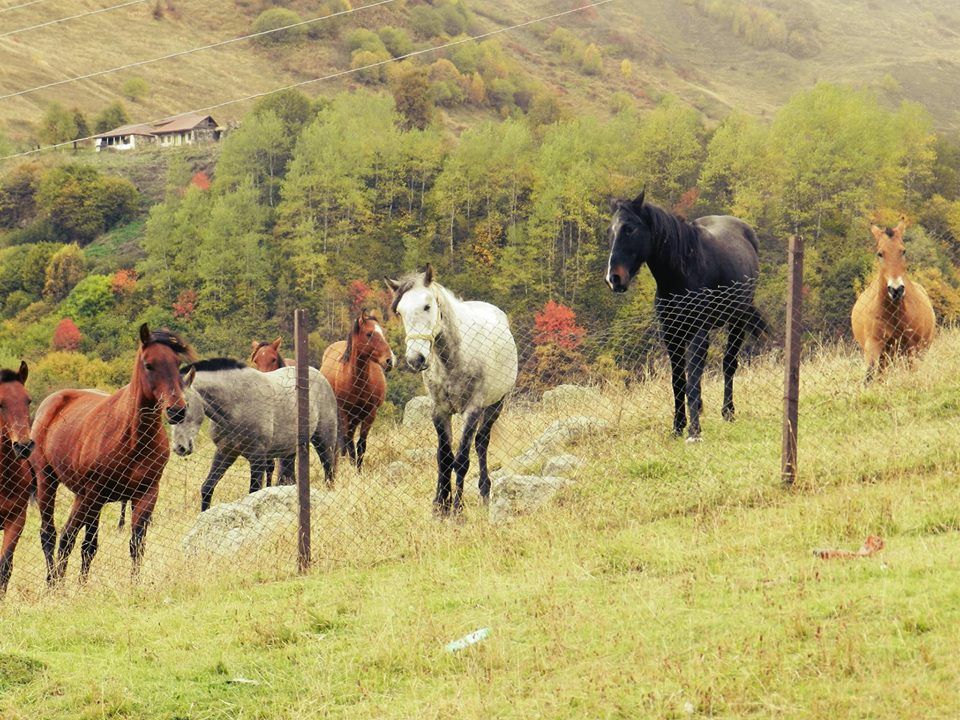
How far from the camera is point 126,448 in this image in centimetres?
1015

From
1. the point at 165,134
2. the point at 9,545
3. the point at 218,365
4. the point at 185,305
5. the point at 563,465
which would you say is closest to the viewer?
the point at 9,545

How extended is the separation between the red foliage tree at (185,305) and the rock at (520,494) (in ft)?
224

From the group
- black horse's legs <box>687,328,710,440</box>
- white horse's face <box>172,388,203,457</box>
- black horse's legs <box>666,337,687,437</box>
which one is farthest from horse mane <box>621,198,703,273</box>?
white horse's face <box>172,388,203,457</box>

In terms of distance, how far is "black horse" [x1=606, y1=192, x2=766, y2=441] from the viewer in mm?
11586

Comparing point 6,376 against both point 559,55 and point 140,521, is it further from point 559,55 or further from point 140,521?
point 559,55

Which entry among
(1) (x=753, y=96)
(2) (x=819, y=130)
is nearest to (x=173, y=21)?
(1) (x=753, y=96)

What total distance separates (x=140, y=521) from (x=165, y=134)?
94551mm

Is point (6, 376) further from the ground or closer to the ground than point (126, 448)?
further from the ground

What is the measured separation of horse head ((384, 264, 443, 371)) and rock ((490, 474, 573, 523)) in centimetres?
130

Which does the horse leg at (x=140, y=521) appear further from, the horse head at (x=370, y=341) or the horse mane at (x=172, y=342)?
the horse head at (x=370, y=341)

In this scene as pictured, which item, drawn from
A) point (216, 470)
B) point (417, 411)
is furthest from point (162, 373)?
point (417, 411)

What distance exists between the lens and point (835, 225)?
68.0 metres

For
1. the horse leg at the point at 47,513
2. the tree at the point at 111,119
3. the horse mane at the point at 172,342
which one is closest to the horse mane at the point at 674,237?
the horse mane at the point at 172,342

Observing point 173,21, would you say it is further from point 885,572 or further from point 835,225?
point 885,572
